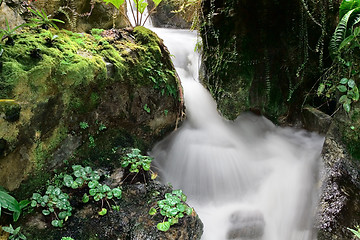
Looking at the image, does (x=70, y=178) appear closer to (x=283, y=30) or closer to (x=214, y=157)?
(x=214, y=157)

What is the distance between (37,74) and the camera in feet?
7.24

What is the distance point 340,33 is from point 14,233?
3.84 m

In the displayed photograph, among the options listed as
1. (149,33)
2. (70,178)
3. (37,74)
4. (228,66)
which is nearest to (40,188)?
(70,178)

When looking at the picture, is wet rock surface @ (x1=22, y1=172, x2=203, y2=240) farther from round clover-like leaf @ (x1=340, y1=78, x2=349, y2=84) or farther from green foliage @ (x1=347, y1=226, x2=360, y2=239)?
round clover-like leaf @ (x1=340, y1=78, x2=349, y2=84)

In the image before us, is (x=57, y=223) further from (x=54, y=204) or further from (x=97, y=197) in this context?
(x=97, y=197)

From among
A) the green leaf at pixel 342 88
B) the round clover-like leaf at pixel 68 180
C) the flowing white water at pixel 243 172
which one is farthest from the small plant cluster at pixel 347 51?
the round clover-like leaf at pixel 68 180

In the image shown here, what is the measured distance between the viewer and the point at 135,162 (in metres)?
2.66

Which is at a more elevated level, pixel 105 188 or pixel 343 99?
pixel 343 99

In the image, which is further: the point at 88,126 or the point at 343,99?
the point at 343,99

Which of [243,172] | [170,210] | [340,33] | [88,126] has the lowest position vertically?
[243,172]

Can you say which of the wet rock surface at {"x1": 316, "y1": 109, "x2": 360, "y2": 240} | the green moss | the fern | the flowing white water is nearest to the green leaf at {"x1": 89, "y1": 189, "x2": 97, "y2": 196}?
the flowing white water

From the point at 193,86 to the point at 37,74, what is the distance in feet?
9.63

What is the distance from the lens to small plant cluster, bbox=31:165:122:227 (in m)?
2.07

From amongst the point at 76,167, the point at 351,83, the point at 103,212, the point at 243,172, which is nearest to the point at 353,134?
the point at 351,83
